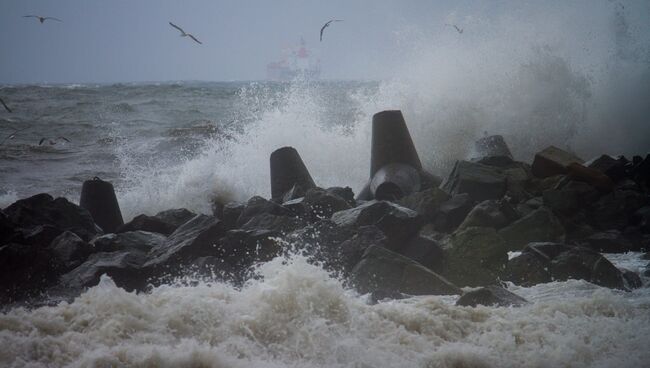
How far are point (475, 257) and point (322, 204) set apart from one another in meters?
2.29

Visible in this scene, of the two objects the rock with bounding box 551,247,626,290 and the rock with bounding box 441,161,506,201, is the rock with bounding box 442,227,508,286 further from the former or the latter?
the rock with bounding box 441,161,506,201

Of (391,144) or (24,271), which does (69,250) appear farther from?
(391,144)

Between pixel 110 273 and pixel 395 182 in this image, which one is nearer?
pixel 110 273

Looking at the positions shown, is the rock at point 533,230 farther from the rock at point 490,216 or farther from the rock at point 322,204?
the rock at point 322,204

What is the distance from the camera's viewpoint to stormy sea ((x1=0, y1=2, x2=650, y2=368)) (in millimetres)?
3861

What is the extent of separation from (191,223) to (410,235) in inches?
101

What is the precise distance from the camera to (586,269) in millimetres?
5453

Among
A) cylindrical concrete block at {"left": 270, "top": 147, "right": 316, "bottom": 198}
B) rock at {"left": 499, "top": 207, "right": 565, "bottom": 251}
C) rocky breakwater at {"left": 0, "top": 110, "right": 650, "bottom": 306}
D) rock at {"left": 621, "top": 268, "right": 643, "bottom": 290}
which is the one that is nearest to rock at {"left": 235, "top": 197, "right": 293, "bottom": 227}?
rocky breakwater at {"left": 0, "top": 110, "right": 650, "bottom": 306}

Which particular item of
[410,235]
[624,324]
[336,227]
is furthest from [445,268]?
[624,324]

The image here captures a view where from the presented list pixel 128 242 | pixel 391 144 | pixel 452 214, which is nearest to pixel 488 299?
pixel 452 214

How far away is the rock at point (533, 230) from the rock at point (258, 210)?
2707 millimetres

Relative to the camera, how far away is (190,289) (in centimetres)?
486

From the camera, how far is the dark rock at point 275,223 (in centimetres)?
671

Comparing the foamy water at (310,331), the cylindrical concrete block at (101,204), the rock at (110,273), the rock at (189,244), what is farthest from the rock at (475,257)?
the cylindrical concrete block at (101,204)
